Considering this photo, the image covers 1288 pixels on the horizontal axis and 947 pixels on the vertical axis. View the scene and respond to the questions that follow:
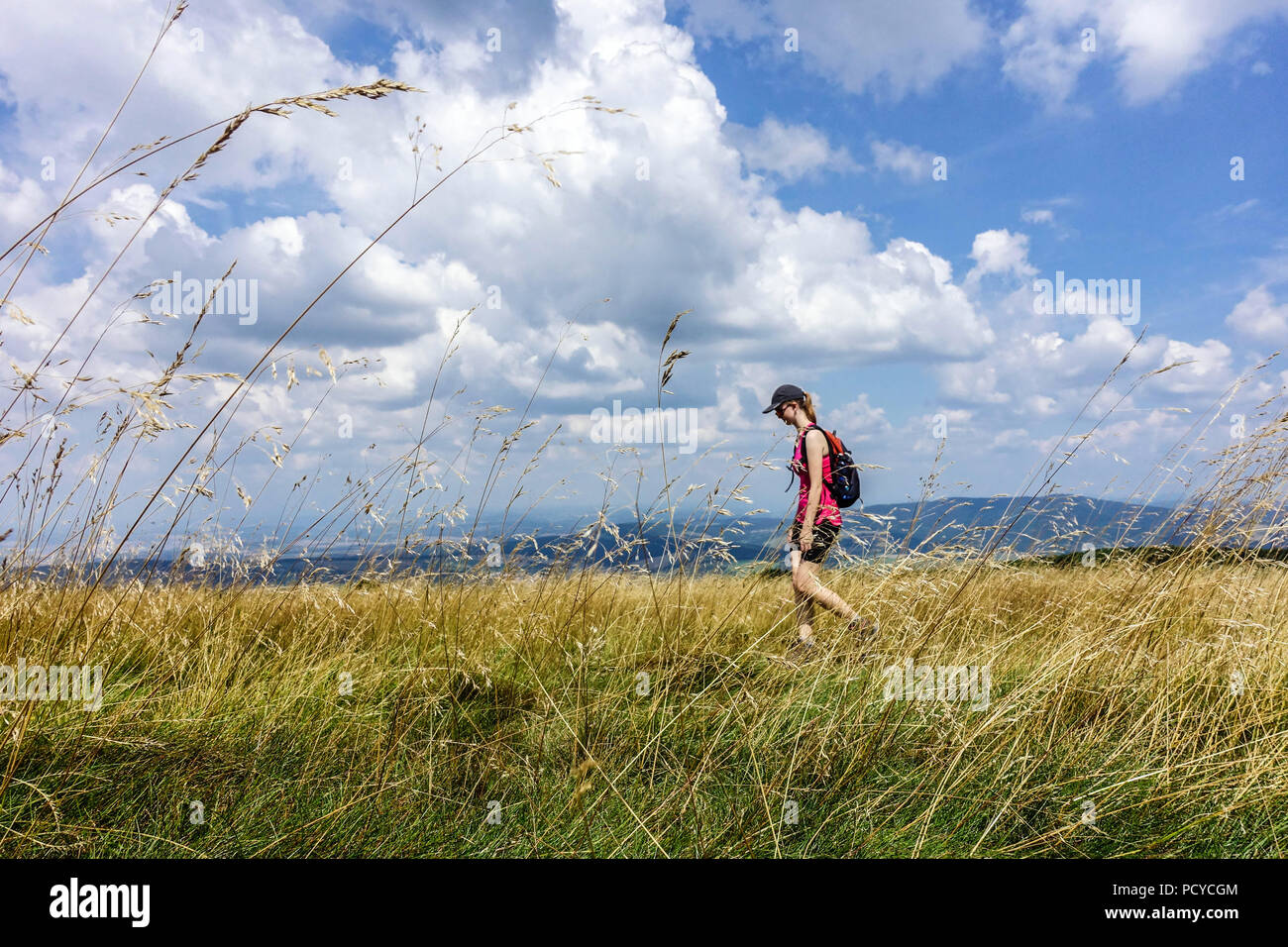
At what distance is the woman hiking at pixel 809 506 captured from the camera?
3.54 meters

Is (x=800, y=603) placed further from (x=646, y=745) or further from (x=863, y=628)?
(x=646, y=745)

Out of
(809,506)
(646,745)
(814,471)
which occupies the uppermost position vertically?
(814,471)

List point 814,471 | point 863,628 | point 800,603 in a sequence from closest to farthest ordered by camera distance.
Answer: point 863,628
point 800,603
point 814,471

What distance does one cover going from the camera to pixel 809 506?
151 inches

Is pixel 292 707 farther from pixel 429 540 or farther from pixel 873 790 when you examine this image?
pixel 873 790

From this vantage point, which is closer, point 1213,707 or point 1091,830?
point 1091,830

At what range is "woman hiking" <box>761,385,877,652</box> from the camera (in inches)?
139

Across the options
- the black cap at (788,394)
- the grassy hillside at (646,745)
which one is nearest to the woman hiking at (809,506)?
the black cap at (788,394)

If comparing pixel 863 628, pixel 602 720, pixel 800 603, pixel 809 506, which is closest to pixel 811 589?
pixel 800 603

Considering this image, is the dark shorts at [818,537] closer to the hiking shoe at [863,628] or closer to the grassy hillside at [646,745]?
the hiking shoe at [863,628]
